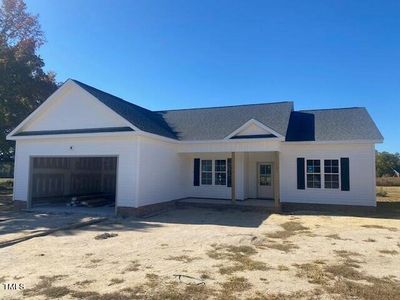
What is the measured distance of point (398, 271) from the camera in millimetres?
6598

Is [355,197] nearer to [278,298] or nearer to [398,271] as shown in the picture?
[398,271]

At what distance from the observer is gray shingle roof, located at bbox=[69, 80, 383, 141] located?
15883 mm

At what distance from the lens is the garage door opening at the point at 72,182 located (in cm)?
1669

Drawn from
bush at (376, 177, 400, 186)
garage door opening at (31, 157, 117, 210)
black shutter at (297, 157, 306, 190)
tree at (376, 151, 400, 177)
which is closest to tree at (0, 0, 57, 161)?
garage door opening at (31, 157, 117, 210)

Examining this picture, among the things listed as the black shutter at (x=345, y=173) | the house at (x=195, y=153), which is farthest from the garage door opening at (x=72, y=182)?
the black shutter at (x=345, y=173)

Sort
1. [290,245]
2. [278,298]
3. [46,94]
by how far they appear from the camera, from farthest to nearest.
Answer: [46,94] < [290,245] < [278,298]

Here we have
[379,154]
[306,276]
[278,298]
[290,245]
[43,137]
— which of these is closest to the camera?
[278,298]

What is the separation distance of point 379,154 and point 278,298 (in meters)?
47.4

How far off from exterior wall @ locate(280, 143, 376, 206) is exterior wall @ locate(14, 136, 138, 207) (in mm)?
7509

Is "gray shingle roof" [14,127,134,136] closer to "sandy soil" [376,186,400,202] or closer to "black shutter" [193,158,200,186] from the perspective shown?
"black shutter" [193,158,200,186]

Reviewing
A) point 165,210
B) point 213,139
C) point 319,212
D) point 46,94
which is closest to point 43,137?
point 165,210

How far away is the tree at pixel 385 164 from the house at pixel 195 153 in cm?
2927

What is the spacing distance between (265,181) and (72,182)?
35.6ft

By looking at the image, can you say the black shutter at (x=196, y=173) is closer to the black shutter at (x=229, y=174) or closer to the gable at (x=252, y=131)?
the black shutter at (x=229, y=174)
